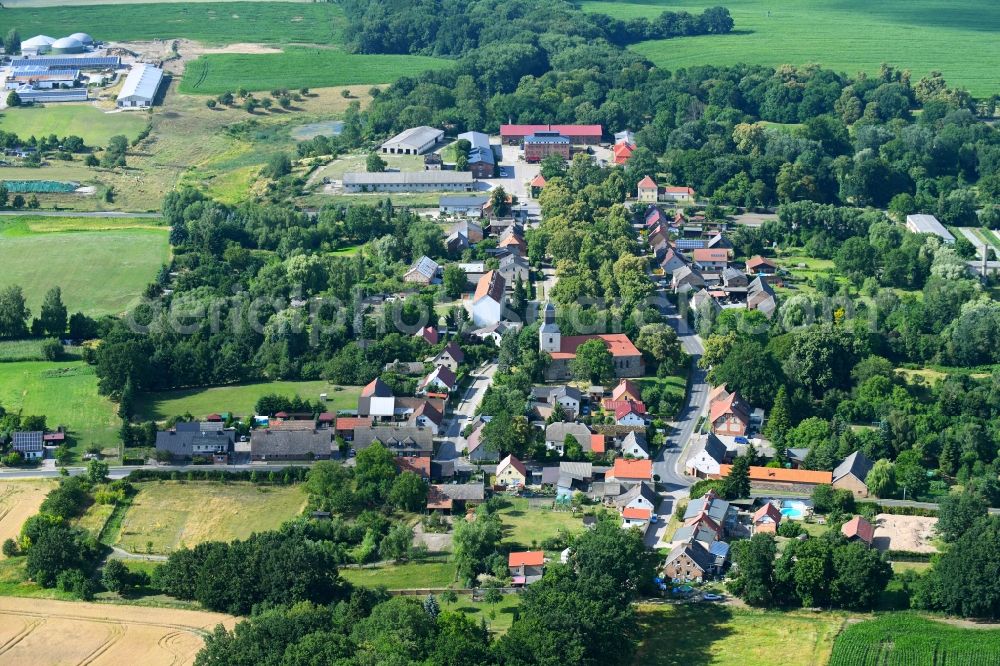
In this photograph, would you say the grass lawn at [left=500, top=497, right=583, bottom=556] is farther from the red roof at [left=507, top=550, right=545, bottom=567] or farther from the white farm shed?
the white farm shed

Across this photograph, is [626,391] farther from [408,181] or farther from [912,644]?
[408,181]

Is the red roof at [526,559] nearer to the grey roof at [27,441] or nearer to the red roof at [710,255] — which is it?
the grey roof at [27,441]

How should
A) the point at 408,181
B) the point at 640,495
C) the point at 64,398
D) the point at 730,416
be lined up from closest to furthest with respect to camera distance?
the point at 640,495 < the point at 730,416 < the point at 64,398 < the point at 408,181

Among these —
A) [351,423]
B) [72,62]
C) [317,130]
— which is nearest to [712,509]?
[351,423]

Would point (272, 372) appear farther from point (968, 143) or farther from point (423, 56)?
point (423, 56)

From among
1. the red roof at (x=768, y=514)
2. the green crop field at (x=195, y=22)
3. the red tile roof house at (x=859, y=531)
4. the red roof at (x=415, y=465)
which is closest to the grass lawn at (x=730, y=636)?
the red tile roof house at (x=859, y=531)
